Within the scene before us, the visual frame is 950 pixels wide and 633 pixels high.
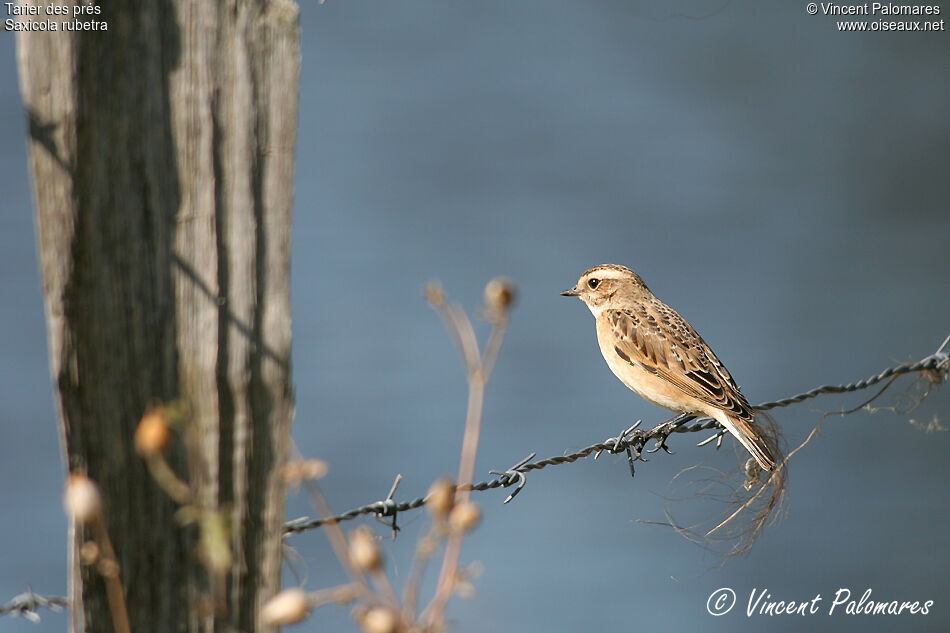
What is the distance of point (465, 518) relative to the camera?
174 cm

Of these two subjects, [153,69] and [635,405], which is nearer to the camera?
[153,69]

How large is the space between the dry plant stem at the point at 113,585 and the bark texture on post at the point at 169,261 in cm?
2

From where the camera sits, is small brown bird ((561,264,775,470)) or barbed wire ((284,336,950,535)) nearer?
barbed wire ((284,336,950,535))

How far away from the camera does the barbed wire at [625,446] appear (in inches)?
135

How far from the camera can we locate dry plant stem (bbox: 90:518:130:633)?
73.6 inches

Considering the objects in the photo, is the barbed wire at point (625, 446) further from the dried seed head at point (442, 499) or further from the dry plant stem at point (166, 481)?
the dry plant stem at point (166, 481)

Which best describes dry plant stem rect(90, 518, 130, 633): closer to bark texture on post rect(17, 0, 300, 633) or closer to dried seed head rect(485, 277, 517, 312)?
bark texture on post rect(17, 0, 300, 633)

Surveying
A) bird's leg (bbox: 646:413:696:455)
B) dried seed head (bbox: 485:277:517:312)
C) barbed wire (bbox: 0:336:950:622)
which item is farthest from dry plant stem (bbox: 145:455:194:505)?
bird's leg (bbox: 646:413:696:455)

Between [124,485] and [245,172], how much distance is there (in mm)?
665

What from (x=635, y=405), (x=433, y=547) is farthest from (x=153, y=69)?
(x=635, y=405)

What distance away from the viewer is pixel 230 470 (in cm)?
201

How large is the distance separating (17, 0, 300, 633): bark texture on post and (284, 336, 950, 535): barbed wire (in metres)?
0.30

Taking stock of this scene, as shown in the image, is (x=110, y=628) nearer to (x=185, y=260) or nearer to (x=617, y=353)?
(x=185, y=260)

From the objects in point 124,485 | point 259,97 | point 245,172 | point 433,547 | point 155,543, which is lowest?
point 433,547
